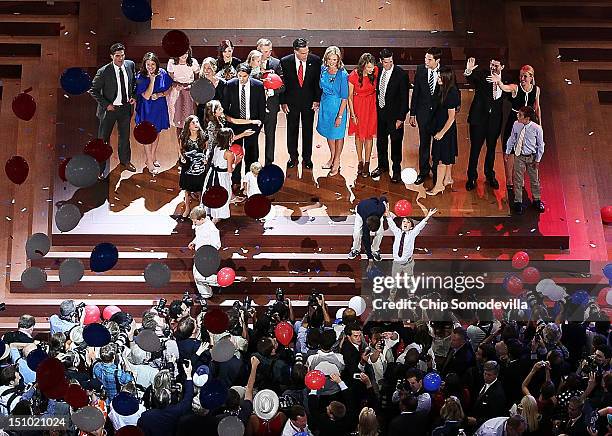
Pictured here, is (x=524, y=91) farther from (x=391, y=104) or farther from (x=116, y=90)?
(x=116, y=90)

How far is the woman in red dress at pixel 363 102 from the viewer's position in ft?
41.9

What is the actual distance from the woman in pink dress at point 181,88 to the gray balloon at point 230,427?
448 centimetres

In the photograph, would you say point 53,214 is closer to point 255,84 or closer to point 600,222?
point 255,84

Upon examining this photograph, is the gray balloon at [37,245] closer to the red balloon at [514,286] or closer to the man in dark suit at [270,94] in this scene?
the man in dark suit at [270,94]

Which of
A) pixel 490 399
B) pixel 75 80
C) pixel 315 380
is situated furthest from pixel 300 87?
pixel 490 399

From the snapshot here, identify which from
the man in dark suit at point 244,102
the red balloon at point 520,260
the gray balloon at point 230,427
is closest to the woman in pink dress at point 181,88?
the man in dark suit at point 244,102

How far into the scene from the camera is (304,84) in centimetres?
1291

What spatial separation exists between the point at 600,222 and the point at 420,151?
2006 mm

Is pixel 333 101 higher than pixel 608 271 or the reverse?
higher

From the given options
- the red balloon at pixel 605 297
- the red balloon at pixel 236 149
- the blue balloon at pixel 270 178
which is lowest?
the red balloon at pixel 605 297

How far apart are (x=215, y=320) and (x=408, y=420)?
62.2 inches

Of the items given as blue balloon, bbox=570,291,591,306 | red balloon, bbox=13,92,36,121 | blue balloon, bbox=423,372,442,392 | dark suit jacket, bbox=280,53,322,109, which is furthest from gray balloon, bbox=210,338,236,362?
dark suit jacket, bbox=280,53,322,109

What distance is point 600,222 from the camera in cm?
1342

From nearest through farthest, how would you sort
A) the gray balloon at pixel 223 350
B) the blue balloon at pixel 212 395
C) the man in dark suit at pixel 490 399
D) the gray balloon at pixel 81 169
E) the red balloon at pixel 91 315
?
the blue balloon at pixel 212 395 < the man in dark suit at pixel 490 399 < the gray balloon at pixel 223 350 < the gray balloon at pixel 81 169 < the red balloon at pixel 91 315
